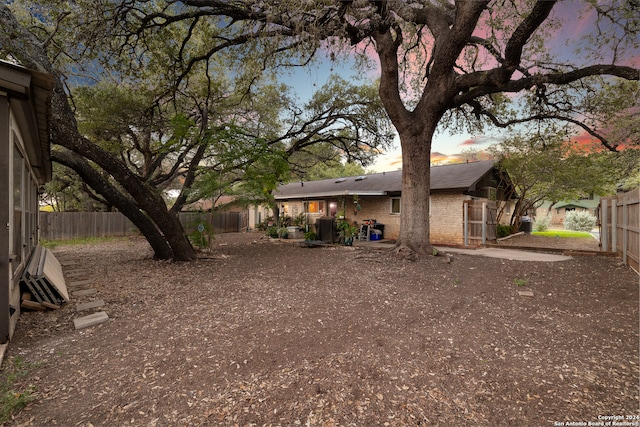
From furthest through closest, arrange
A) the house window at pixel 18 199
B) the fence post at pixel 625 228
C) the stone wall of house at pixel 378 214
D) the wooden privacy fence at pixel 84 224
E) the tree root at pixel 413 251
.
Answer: the wooden privacy fence at pixel 84 224 → the stone wall of house at pixel 378 214 → the tree root at pixel 413 251 → the fence post at pixel 625 228 → the house window at pixel 18 199

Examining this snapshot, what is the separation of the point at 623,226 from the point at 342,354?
29.3ft

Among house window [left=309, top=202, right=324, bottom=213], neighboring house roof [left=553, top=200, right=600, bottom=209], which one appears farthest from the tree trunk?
neighboring house roof [left=553, top=200, right=600, bottom=209]

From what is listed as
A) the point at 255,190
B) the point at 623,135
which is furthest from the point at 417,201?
the point at 623,135

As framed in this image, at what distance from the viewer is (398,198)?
14492mm

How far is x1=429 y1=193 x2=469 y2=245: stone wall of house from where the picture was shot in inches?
481

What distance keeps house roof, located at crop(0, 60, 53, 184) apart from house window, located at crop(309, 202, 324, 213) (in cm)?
1343

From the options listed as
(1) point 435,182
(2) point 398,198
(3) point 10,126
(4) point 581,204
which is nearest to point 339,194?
(2) point 398,198

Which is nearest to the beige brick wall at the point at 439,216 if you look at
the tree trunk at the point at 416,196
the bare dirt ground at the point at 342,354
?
the tree trunk at the point at 416,196

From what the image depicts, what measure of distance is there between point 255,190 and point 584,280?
859cm

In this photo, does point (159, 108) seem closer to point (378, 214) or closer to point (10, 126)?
point (10, 126)

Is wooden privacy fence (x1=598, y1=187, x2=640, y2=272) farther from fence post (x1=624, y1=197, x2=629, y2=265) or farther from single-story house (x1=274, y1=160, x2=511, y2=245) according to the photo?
single-story house (x1=274, y1=160, x2=511, y2=245)

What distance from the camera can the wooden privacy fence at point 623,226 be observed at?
6.34 metres

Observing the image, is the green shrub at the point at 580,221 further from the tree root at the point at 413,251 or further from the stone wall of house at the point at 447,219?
the tree root at the point at 413,251

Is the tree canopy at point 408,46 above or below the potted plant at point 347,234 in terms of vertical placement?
above
